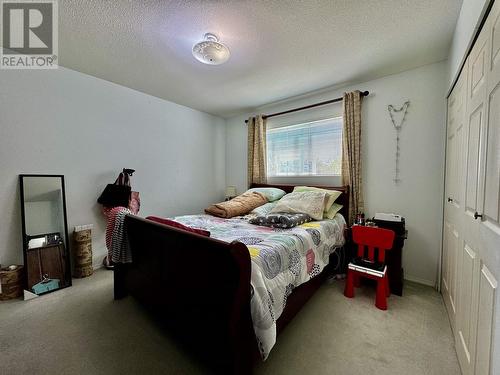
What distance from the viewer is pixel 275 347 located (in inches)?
56.6

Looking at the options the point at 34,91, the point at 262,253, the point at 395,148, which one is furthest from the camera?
the point at 395,148

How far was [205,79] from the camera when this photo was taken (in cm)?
265

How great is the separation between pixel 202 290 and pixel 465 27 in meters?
2.46

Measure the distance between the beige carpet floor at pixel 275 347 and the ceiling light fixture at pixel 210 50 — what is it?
230 cm

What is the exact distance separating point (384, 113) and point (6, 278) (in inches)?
174

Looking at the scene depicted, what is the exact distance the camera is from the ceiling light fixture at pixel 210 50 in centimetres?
171

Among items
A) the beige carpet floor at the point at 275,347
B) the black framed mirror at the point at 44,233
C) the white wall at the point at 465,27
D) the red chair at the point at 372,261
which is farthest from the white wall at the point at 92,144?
the white wall at the point at 465,27

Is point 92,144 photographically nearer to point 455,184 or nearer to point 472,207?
point 472,207

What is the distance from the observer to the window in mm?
2994

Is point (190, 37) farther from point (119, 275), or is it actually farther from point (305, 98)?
point (119, 275)

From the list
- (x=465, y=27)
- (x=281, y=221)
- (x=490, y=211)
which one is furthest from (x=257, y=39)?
(x=490, y=211)

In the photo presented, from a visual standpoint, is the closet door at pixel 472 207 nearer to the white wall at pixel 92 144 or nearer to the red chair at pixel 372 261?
the red chair at pixel 372 261

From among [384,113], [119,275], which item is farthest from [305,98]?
[119,275]

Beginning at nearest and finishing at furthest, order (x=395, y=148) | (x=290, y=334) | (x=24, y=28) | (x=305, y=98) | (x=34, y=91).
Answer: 1. (x=290, y=334)
2. (x=24, y=28)
3. (x=34, y=91)
4. (x=395, y=148)
5. (x=305, y=98)
